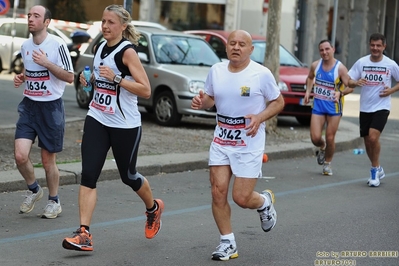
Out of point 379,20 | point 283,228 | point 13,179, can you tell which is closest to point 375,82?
point 283,228

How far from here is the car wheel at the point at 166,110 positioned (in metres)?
16.5

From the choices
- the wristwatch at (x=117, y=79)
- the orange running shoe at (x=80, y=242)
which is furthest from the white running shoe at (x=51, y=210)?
the wristwatch at (x=117, y=79)

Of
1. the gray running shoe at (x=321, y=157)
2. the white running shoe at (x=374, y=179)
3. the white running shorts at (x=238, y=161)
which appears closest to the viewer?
the white running shorts at (x=238, y=161)

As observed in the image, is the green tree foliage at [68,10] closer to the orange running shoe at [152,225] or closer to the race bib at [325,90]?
the race bib at [325,90]

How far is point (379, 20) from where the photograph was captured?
47.9 meters

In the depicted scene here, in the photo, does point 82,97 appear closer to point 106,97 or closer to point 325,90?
point 325,90

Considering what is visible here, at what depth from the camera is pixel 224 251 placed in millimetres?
6930

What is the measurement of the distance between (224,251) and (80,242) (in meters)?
1.09

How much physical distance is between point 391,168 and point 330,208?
427cm

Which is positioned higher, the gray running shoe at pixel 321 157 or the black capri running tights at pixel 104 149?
the black capri running tights at pixel 104 149

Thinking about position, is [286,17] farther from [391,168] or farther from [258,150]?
[258,150]

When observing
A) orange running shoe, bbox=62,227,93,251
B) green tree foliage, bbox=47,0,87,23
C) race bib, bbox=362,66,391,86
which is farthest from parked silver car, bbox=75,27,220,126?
green tree foliage, bbox=47,0,87,23

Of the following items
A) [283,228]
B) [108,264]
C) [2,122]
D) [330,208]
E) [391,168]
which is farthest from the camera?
[2,122]

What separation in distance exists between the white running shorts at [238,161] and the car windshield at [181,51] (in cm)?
1011
